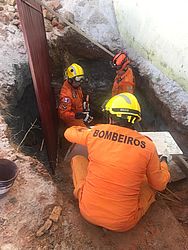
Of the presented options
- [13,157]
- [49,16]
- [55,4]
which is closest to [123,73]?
[49,16]

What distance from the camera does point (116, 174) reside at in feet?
9.14

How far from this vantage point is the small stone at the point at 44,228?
276 cm

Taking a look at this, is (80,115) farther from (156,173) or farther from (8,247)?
(8,247)

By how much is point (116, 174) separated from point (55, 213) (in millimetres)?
734

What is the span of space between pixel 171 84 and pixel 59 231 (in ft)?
10.4

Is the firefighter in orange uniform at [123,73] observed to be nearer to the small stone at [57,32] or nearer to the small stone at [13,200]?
the small stone at [57,32]

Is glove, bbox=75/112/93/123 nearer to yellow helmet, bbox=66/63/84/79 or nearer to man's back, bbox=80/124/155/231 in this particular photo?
yellow helmet, bbox=66/63/84/79

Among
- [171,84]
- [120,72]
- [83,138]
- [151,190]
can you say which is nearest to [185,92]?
[171,84]

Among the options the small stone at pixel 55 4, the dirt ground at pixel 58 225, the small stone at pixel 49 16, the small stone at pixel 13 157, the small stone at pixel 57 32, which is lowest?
the dirt ground at pixel 58 225

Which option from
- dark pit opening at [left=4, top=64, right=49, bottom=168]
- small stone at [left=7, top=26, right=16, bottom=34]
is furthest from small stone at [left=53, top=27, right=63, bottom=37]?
dark pit opening at [left=4, top=64, right=49, bottom=168]

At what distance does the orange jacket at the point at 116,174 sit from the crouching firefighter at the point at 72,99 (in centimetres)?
196

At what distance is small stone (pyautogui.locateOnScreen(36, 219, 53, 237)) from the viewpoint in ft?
9.04

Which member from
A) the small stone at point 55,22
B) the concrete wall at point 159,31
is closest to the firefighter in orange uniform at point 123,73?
the concrete wall at point 159,31

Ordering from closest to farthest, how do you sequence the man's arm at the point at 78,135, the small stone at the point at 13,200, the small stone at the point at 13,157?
the small stone at the point at 13,200, the man's arm at the point at 78,135, the small stone at the point at 13,157
